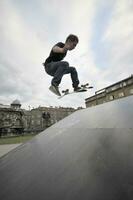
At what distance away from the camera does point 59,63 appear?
149 inches

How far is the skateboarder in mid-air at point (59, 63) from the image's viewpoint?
11.4 feet

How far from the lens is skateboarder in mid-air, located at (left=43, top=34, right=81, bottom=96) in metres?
3.49

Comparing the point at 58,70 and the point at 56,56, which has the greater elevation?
→ the point at 56,56

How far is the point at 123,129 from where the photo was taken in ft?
6.02

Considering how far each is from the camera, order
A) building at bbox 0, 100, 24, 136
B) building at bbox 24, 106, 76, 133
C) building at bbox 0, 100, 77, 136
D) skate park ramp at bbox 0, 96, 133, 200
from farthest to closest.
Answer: building at bbox 24, 106, 76, 133
building at bbox 0, 100, 77, 136
building at bbox 0, 100, 24, 136
skate park ramp at bbox 0, 96, 133, 200

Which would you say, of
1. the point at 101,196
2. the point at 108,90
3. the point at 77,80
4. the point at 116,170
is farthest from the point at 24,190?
the point at 108,90

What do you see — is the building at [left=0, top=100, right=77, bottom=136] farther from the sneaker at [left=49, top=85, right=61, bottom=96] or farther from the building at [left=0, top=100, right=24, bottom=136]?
the sneaker at [left=49, top=85, right=61, bottom=96]

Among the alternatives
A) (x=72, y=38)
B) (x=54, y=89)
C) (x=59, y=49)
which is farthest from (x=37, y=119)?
(x=72, y=38)

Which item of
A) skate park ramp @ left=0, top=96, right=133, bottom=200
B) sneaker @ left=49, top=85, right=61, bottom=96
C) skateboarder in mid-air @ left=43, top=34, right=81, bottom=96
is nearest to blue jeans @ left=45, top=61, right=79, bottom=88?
skateboarder in mid-air @ left=43, top=34, right=81, bottom=96

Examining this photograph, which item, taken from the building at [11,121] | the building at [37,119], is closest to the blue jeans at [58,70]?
the building at [11,121]

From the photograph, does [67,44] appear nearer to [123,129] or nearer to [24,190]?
[123,129]

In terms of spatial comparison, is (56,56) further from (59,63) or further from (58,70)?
(58,70)

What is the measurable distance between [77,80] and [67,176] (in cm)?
326

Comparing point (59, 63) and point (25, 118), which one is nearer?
point (59, 63)
